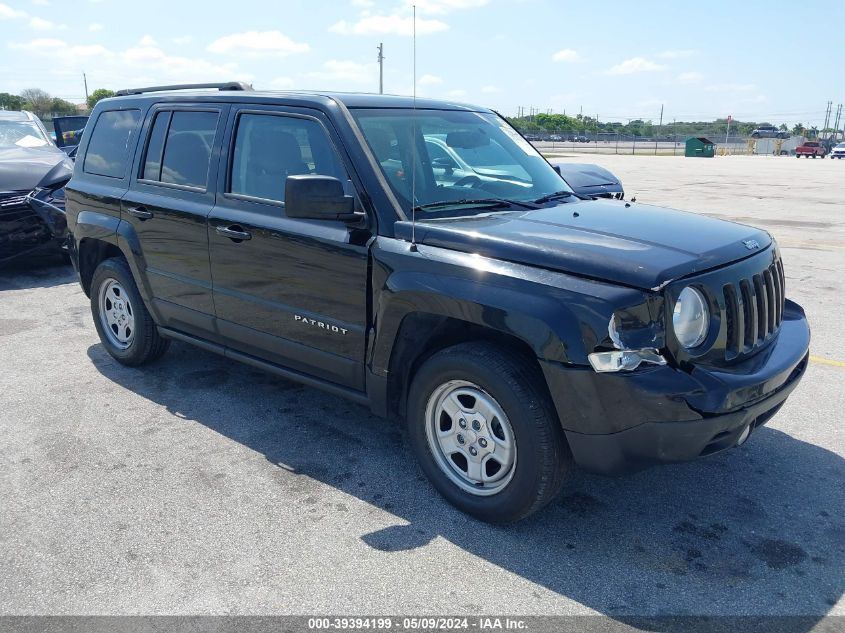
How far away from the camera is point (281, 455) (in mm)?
4039

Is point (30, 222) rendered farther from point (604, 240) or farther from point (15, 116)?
point (604, 240)

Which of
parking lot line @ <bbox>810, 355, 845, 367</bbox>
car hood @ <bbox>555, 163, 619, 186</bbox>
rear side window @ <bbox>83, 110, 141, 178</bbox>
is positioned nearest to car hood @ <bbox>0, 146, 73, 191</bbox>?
rear side window @ <bbox>83, 110, 141, 178</bbox>

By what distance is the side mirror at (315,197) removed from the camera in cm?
335

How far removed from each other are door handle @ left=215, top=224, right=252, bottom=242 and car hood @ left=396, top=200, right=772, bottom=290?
1.07 meters

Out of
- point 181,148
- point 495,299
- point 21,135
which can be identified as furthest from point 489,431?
point 21,135

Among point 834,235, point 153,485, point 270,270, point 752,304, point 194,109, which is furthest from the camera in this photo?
point 834,235

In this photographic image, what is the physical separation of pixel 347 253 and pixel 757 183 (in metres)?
22.8

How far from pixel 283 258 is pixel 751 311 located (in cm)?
233

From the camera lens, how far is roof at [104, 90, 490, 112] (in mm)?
3914

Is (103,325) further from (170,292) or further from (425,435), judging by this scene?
(425,435)

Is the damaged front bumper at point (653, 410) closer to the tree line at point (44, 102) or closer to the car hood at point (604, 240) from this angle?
the car hood at point (604, 240)

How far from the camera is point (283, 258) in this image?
391 centimetres

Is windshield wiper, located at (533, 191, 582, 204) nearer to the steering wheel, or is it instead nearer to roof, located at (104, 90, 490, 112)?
the steering wheel

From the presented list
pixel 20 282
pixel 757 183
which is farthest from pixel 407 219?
pixel 757 183
